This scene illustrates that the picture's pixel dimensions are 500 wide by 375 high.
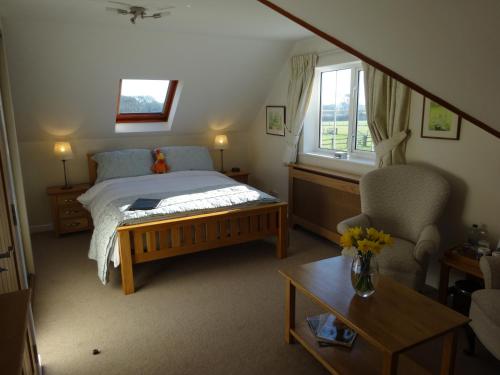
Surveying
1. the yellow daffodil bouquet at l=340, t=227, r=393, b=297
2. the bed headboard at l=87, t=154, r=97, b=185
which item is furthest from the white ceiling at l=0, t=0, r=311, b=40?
the yellow daffodil bouquet at l=340, t=227, r=393, b=297

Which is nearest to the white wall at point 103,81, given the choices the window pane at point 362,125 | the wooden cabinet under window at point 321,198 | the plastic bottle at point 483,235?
the window pane at point 362,125

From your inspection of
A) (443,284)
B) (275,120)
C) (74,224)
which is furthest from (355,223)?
(74,224)

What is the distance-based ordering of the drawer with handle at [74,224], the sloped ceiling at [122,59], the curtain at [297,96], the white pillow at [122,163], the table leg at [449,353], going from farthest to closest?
the white pillow at [122,163] < the drawer with handle at [74,224] < the curtain at [297,96] < the sloped ceiling at [122,59] < the table leg at [449,353]

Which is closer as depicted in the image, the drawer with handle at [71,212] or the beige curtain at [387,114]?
the beige curtain at [387,114]

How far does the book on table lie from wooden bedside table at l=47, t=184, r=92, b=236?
2999mm

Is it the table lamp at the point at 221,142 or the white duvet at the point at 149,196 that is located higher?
the table lamp at the point at 221,142

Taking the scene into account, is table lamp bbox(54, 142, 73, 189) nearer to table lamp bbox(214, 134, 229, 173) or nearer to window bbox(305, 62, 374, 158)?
table lamp bbox(214, 134, 229, 173)

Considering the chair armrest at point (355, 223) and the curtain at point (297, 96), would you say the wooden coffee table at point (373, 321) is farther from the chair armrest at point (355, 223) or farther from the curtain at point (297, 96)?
the curtain at point (297, 96)

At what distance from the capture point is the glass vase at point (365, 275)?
1.90 meters

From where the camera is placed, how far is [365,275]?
1.91m

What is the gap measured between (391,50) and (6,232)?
6.06 ft

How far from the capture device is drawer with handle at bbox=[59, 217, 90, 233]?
4.13 meters

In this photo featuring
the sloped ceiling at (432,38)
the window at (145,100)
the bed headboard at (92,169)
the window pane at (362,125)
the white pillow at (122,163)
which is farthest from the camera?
the window at (145,100)

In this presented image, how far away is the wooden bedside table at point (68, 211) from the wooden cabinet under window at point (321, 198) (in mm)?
2341
